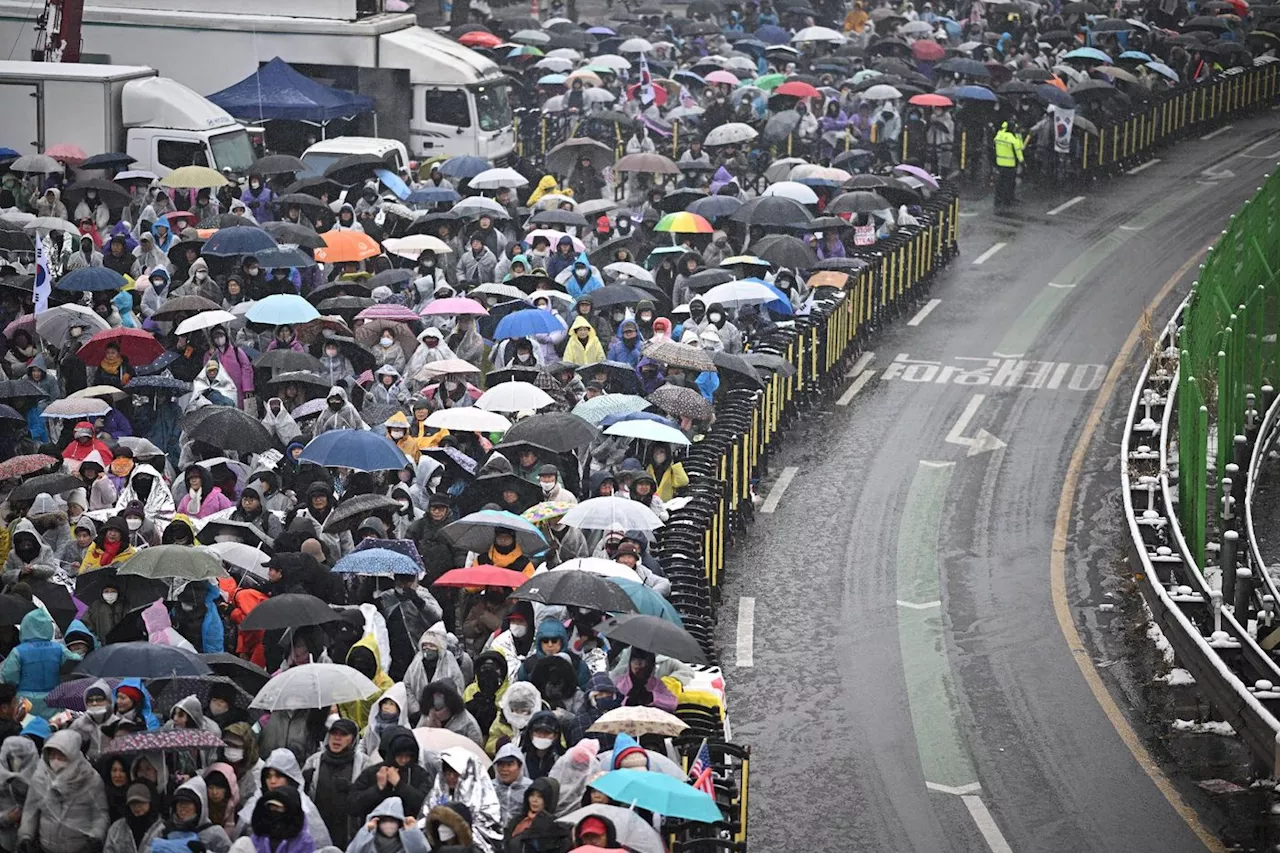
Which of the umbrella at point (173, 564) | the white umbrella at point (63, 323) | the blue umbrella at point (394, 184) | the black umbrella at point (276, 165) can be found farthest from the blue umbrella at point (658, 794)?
the blue umbrella at point (394, 184)

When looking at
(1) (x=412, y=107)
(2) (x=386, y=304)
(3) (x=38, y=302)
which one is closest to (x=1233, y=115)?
(1) (x=412, y=107)

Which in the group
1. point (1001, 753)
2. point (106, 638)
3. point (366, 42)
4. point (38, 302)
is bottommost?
point (1001, 753)

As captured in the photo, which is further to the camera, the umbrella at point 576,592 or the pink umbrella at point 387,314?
the pink umbrella at point 387,314

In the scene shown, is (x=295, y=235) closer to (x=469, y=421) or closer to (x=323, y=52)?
(x=469, y=421)

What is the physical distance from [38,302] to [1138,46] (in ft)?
97.7

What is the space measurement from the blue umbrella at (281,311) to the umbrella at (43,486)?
14.4ft

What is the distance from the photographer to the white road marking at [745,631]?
57.2 feet

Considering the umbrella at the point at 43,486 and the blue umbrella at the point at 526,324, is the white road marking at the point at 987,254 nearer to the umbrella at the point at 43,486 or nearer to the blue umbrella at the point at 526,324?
the blue umbrella at the point at 526,324

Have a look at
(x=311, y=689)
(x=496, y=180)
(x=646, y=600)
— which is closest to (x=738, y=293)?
(x=496, y=180)

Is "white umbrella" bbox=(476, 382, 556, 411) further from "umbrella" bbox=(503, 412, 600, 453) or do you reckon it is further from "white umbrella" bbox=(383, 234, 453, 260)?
"white umbrella" bbox=(383, 234, 453, 260)

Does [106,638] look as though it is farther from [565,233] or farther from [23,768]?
[565,233]

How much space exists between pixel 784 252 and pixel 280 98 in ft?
36.9

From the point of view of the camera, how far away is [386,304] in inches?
853

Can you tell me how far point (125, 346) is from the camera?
19562 mm
